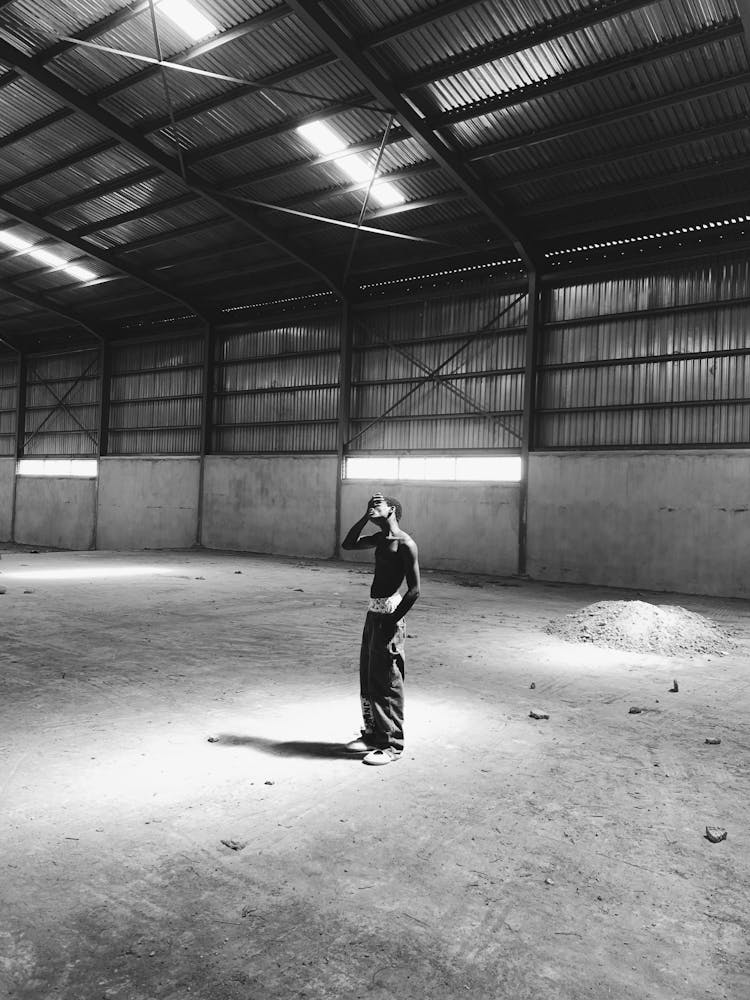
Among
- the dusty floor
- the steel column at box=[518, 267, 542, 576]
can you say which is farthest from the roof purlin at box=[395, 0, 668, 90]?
the dusty floor

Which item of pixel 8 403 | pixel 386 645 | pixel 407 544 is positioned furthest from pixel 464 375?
pixel 8 403

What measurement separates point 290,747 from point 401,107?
13.4 metres

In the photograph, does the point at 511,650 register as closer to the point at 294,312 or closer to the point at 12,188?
the point at 294,312

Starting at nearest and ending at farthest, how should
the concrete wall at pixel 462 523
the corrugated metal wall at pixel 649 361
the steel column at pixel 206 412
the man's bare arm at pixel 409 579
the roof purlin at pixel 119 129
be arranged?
the man's bare arm at pixel 409 579, the roof purlin at pixel 119 129, the corrugated metal wall at pixel 649 361, the concrete wall at pixel 462 523, the steel column at pixel 206 412

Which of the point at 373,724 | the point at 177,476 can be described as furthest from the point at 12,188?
the point at 373,724

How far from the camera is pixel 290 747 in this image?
18.6ft

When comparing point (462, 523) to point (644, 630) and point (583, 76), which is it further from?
point (583, 76)

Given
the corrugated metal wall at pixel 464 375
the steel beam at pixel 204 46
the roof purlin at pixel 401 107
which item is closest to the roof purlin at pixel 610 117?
the roof purlin at pixel 401 107

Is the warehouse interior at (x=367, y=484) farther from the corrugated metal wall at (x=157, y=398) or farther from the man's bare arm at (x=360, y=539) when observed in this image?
the man's bare arm at (x=360, y=539)

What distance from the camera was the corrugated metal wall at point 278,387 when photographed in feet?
77.4

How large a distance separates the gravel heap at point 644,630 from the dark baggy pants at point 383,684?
19.3 ft

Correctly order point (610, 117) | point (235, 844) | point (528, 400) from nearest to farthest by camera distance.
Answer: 1. point (235, 844)
2. point (610, 117)
3. point (528, 400)

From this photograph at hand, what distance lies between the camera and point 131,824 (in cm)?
422

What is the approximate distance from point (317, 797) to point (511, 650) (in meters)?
5.73
